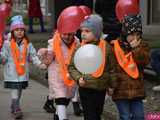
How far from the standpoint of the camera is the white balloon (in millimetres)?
6168

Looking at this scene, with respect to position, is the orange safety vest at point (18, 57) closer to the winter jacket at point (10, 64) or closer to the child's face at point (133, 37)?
the winter jacket at point (10, 64)

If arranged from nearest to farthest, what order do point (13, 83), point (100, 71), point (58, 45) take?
point (100, 71) < point (58, 45) < point (13, 83)

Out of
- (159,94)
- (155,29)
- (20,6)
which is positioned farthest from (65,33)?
(20,6)

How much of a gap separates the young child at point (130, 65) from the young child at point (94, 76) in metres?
0.10

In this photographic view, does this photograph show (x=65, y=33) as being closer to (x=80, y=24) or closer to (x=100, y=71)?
(x=80, y=24)

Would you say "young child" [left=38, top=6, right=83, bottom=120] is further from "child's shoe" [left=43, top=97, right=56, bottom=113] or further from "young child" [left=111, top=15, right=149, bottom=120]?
"child's shoe" [left=43, top=97, right=56, bottom=113]

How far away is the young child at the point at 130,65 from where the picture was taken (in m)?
6.67

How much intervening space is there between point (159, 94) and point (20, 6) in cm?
3656

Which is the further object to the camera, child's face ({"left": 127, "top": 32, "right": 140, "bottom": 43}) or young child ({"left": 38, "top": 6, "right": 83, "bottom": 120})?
A: young child ({"left": 38, "top": 6, "right": 83, "bottom": 120})

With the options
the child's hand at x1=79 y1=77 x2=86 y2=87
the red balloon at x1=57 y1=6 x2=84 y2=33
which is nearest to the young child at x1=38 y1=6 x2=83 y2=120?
the red balloon at x1=57 y1=6 x2=84 y2=33

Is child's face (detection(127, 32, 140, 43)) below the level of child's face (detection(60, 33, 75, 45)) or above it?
above

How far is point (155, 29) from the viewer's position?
21.3 metres

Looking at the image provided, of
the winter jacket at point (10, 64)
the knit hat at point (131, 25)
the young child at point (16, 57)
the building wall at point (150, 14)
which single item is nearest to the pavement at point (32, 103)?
the young child at point (16, 57)

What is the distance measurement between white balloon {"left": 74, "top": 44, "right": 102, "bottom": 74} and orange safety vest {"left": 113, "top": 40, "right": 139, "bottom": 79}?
1.34ft
